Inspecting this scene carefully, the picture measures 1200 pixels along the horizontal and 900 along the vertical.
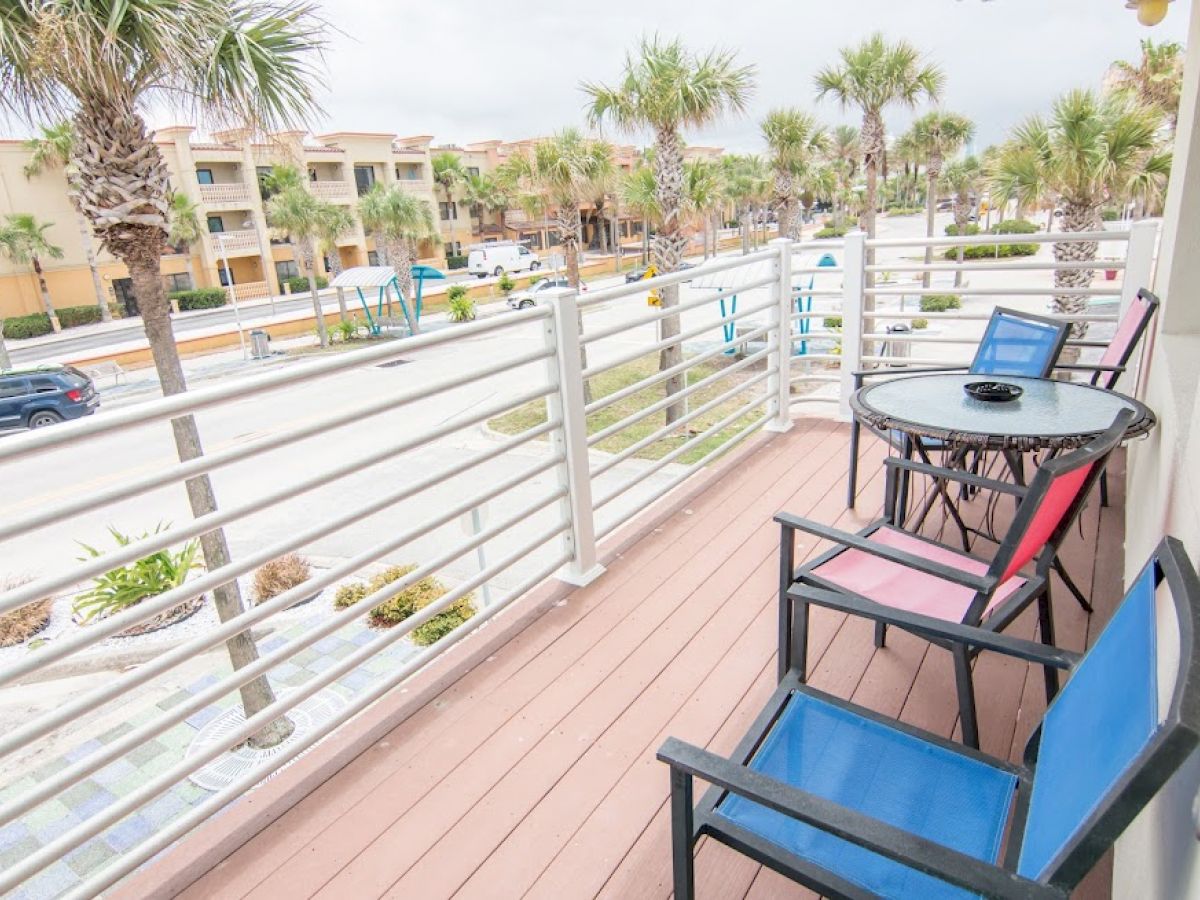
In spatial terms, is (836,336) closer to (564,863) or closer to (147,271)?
(564,863)

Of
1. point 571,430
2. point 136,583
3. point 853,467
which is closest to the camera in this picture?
point 571,430

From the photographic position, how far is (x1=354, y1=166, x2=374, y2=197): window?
37844 millimetres

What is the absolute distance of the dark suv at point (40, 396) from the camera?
15.7 metres

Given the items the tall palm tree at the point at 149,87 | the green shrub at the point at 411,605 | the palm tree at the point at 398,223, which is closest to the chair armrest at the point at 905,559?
the tall palm tree at the point at 149,87

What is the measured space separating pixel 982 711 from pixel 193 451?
6496 millimetres

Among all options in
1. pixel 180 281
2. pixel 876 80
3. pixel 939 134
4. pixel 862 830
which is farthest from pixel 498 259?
pixel 862 830

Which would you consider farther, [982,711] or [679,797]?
[982,711]

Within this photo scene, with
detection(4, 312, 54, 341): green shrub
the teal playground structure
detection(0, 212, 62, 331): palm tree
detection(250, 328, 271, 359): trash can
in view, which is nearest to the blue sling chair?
detection(250, 328, 271, 359): trash can

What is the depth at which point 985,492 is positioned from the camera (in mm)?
3502

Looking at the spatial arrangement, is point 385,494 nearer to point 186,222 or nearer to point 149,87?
point 149,87

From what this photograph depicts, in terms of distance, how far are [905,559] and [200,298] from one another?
128 ft

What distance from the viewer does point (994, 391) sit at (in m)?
2.57

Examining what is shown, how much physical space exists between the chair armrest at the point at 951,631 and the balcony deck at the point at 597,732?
21.8 inches

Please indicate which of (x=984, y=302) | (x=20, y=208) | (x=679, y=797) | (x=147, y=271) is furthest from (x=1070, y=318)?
(x=20, y=208)
